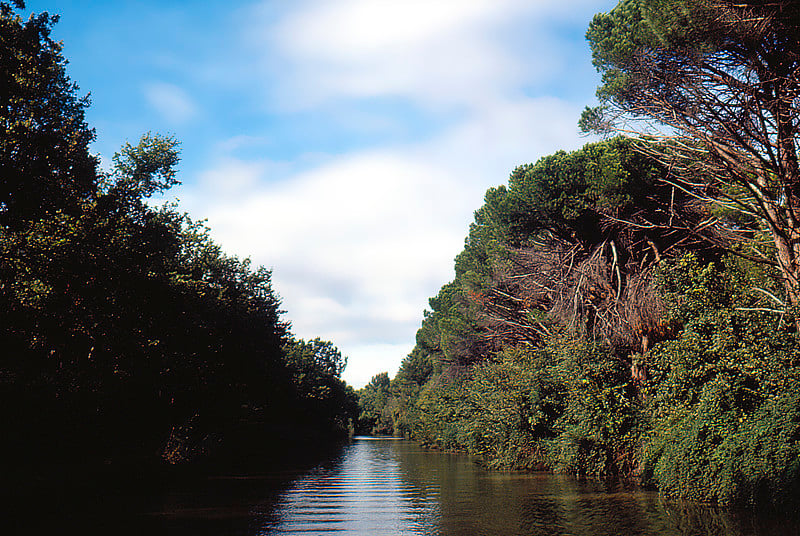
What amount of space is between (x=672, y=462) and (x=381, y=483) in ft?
37.6

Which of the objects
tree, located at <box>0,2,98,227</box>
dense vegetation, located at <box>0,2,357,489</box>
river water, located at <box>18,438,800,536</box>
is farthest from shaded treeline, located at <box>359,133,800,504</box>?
tree, located at <box>0,2,98,227</box>

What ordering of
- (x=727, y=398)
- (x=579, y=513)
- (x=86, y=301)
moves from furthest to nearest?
1. (x=86, y=301)
2. (x=727, y=398)
3. (x=579, y=513)

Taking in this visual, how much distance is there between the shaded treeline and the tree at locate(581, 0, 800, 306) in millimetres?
1812

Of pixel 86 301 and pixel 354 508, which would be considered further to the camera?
pixel 86 301

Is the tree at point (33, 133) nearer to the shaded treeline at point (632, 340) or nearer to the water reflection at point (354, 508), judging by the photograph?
the water reflection at point (354, 508)

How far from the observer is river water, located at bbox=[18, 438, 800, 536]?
11906 millimetres

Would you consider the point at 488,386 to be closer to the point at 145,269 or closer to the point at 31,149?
the point at 145,269

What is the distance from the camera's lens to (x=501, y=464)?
94.4 ft

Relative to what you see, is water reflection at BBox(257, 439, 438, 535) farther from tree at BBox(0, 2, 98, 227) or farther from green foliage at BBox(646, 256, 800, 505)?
tree at BBox(0, 2, 98, 227)

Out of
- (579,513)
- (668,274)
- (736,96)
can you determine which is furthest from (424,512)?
(736,96)

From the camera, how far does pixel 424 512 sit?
14812 millimetres

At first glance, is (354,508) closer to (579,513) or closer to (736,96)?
(579,513)

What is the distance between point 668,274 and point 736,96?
681 centimetres

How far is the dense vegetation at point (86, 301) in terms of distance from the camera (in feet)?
62.8
